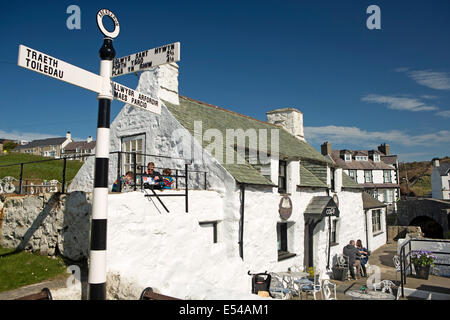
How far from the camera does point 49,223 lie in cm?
731

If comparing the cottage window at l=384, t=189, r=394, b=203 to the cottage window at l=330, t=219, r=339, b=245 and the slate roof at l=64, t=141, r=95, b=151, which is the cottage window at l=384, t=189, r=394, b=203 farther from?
the slate roof at l=64, t=141, r=95, b=151

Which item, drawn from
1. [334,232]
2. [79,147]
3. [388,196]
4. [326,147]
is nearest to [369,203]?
[334,232]

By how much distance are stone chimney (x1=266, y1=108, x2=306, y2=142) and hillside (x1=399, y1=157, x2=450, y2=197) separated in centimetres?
4630

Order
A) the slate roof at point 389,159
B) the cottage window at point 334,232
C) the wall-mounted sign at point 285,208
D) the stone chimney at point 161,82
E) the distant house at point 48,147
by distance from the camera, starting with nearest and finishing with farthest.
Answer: the stone chimney at point 161,82, the wall-mounted sign at point 285,208, the cottage window at point 334,232, the slate roof at point 389,159, the distant house at point 48,147

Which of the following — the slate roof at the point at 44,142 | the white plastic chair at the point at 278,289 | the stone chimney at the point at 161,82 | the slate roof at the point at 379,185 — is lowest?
the white plastic chair at the point at 278,289

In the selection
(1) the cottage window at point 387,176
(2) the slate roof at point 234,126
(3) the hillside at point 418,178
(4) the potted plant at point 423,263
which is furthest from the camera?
(3) the hillside at point 418,178

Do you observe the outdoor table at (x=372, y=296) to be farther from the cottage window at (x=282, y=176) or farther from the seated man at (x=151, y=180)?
the seated man at (x=151, y=180)

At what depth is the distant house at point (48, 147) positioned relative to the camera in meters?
72.8

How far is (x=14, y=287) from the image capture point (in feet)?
18.0

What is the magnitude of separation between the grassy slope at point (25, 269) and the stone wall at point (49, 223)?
261 millimetres

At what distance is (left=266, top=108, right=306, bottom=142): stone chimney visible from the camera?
1912 cm

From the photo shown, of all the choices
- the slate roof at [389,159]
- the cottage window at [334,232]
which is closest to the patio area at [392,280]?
the cottage window at [334,232]

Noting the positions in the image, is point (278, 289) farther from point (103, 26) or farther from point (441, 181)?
point (441, 181)

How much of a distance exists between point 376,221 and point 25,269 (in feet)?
72.0
